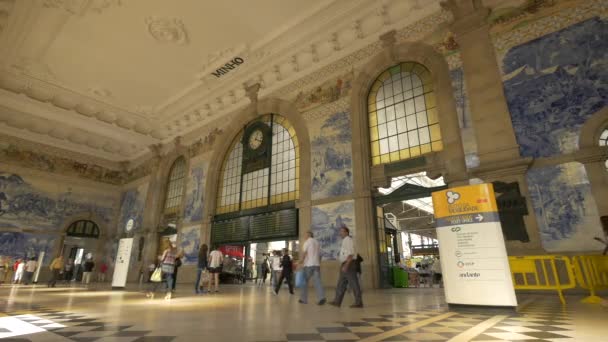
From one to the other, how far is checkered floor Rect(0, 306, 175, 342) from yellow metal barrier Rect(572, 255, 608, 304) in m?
6.57

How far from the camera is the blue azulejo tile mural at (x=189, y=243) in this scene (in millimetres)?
15039

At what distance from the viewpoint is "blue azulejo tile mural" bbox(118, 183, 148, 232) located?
20.2 meters

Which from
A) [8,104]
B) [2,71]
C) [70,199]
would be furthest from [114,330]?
[70,199]

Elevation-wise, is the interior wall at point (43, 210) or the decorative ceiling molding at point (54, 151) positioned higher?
the decorative ceiling molding at point (54, 151)

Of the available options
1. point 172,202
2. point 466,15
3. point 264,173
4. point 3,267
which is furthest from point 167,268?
point 3,267

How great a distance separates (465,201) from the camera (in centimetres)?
490

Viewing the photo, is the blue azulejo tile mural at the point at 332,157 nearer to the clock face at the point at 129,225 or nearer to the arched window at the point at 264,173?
the arched window at the point at 264,173

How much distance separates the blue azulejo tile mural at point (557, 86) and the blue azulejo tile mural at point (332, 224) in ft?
16.5

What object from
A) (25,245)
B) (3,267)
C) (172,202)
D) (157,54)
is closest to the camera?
(157,54)

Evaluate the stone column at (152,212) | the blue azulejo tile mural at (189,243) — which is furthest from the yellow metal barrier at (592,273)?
the stone column at (152,212)

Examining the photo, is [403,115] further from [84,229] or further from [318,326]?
[84,229]

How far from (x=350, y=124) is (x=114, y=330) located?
951 centimetres

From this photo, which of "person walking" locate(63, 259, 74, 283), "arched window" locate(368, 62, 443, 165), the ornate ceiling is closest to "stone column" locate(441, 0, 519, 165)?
"arched window" locate(368, 62, 443, 165)

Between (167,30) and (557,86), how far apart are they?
13702 millimetres
